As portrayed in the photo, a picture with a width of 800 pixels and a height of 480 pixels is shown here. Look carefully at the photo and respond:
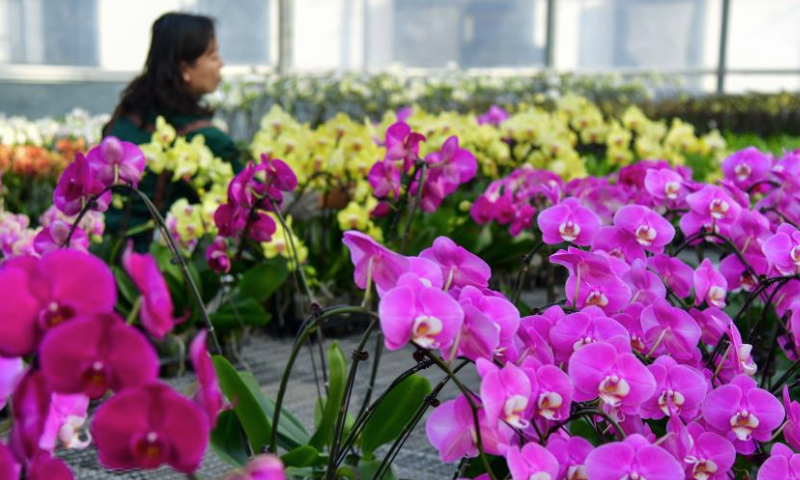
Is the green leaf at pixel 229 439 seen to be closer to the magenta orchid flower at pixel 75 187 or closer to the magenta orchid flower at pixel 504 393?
the magenta orchid flower at pixel 75 187

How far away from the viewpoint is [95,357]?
1.88 ft

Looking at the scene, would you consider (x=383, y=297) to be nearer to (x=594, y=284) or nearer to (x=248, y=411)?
(x=594, y=284)

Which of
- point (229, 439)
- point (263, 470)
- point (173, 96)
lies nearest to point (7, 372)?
point (263, 470)

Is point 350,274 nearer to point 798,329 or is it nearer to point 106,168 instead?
point 106,168

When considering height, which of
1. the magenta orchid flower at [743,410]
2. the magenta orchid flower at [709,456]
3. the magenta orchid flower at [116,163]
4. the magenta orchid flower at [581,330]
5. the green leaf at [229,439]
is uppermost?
the magenta orchid flower at [116,163]

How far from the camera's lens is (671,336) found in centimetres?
109

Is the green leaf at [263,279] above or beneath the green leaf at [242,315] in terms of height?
above

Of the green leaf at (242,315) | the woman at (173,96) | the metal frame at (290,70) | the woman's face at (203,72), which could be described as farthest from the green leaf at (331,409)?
the metal frame at (290,70)

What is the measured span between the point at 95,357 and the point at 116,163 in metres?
0.80

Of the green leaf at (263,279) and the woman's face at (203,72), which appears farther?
the woman's face at (203,72)

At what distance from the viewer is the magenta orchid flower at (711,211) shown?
4.71 ft

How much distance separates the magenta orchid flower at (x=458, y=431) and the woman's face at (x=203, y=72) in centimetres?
267

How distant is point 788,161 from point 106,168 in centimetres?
116

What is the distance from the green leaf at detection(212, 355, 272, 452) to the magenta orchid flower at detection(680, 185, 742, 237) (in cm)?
69
